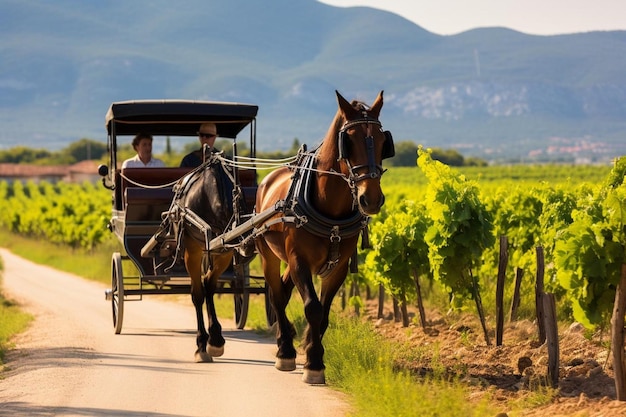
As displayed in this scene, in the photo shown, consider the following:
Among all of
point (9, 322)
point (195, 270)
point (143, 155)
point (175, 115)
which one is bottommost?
point (9, 322)

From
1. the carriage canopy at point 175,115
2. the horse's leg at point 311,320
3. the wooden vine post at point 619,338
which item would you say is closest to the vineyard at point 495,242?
the wooden vine post at point 619,338

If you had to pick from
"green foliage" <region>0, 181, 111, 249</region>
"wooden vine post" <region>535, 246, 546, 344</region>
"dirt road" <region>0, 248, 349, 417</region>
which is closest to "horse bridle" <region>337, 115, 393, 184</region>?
"dirt road" <region>0, 248, 349, 417</region>

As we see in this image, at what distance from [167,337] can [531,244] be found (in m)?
6.27

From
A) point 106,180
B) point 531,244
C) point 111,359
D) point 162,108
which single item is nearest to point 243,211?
point 111,359

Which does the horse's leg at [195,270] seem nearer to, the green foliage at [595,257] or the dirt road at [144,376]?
the dirt road at [144,376]

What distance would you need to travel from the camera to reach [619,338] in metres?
7.71

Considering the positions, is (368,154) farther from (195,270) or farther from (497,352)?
(195,270)

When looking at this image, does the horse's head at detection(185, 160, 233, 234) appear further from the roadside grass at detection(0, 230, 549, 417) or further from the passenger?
the passenger

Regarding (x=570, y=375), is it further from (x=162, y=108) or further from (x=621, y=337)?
(x=162, y=108)

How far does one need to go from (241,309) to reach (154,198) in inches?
81.6

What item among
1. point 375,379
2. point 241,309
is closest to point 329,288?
point 375,379

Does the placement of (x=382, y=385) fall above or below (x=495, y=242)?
below

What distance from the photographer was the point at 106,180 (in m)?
14.3

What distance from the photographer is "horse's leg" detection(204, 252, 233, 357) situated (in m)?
11.0
